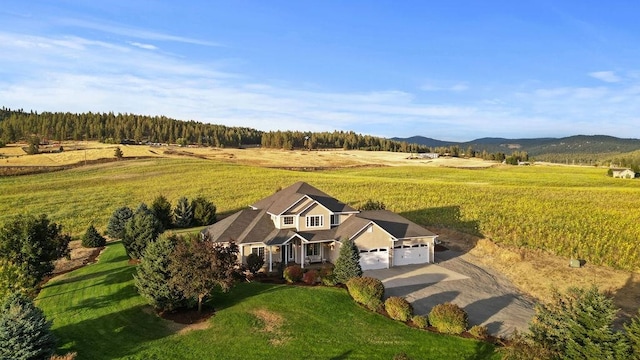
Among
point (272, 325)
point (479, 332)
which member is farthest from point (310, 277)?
point (479, 332)

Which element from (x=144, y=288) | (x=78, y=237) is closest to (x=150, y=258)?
(x=144, y=288)

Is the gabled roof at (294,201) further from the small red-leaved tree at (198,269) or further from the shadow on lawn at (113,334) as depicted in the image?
the shadow on lawn at (113,334)

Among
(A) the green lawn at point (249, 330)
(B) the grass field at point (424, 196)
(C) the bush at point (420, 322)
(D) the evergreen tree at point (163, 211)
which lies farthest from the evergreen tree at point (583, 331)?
(D) the evergreen tree at point (163, 211)

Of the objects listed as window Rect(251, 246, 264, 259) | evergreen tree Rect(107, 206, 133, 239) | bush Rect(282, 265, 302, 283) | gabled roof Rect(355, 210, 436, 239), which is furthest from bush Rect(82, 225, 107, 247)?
gabled roof Rect(355, 210, 436, 239)

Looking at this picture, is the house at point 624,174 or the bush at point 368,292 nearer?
the bush at point 368,292

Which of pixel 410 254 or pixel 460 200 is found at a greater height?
→ pixel 460 200

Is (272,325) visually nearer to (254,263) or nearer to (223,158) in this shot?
(254,263)

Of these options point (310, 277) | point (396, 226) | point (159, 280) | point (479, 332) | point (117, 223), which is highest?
point (396, 226)
